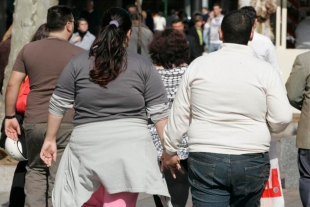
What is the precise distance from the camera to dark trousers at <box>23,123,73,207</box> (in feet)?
20.2

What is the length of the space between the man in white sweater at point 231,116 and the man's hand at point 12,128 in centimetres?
195

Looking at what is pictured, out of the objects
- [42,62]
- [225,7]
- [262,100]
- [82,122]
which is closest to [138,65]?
[82,122]

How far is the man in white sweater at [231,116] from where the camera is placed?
4.58m

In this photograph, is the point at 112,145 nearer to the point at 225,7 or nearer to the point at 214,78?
the point at 214,78

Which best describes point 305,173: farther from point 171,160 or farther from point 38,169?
point 38,169

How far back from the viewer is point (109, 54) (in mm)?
4949

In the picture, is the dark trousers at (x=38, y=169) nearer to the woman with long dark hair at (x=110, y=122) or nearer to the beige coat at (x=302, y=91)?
the woman with long dark hair at (x=110, y=122)

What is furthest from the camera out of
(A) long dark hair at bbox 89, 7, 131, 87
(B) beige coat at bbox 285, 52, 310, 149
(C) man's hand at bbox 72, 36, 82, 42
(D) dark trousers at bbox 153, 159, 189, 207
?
(C) man's hand at bbox 72, 36, 82, 42

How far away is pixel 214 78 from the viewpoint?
15.2ft

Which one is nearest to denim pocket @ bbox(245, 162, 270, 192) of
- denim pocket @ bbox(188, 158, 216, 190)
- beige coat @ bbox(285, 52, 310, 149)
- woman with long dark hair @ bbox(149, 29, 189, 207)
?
denim pocket @ bbox(188, 158, 216, 190)

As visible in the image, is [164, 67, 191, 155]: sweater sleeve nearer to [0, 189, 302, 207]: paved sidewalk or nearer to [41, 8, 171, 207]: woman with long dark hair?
[41, 8, 171, 207]: woman with long dark hair

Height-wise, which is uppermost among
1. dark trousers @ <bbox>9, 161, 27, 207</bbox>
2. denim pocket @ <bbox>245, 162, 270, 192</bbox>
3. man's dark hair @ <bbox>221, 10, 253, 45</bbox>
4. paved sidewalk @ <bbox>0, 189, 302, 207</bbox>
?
man's dark hair @ <bbox>221, 10, 253, 45</bbox>

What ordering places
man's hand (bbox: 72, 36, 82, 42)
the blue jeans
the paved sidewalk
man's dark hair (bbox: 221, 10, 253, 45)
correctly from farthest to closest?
man's hand (bbox: 72, 36, 82, 42)
the paved sidewalk
man's dark hair (bbox: 221, 10, 253, 45)
the blue jeans

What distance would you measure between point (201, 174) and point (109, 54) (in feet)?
2.97
